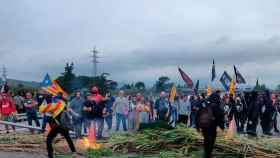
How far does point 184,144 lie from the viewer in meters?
13.1

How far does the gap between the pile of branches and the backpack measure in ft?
4.56

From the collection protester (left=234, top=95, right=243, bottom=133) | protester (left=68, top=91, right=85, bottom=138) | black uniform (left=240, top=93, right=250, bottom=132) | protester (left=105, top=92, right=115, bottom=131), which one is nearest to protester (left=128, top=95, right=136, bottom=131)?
protester (left=105, top=92, right=115, bottom=131)

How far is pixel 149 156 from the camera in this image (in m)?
12.6

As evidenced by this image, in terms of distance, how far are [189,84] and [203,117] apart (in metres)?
7.52

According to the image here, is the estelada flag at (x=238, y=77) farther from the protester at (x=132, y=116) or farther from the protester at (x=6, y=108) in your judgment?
the protester at (x=6, y=108)

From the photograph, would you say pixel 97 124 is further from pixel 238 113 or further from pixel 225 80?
pixel 238 113

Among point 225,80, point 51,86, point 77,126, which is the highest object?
point 225,80

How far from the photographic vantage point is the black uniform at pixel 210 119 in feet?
37.0

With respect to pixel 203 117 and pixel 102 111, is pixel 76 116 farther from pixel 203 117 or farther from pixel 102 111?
pixel 203 117

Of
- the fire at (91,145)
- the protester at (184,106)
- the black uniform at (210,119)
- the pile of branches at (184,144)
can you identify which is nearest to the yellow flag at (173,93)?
the protester at (184,106)

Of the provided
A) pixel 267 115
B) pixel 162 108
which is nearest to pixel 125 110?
pixel 162 108

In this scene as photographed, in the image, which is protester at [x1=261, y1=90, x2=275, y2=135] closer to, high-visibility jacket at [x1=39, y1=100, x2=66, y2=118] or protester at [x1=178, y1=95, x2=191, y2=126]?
protester at [x1=178, y1=95, x2=191, y2=126]

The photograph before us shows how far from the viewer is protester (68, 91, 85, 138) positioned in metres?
17.1

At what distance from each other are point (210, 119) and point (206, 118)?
94mm
